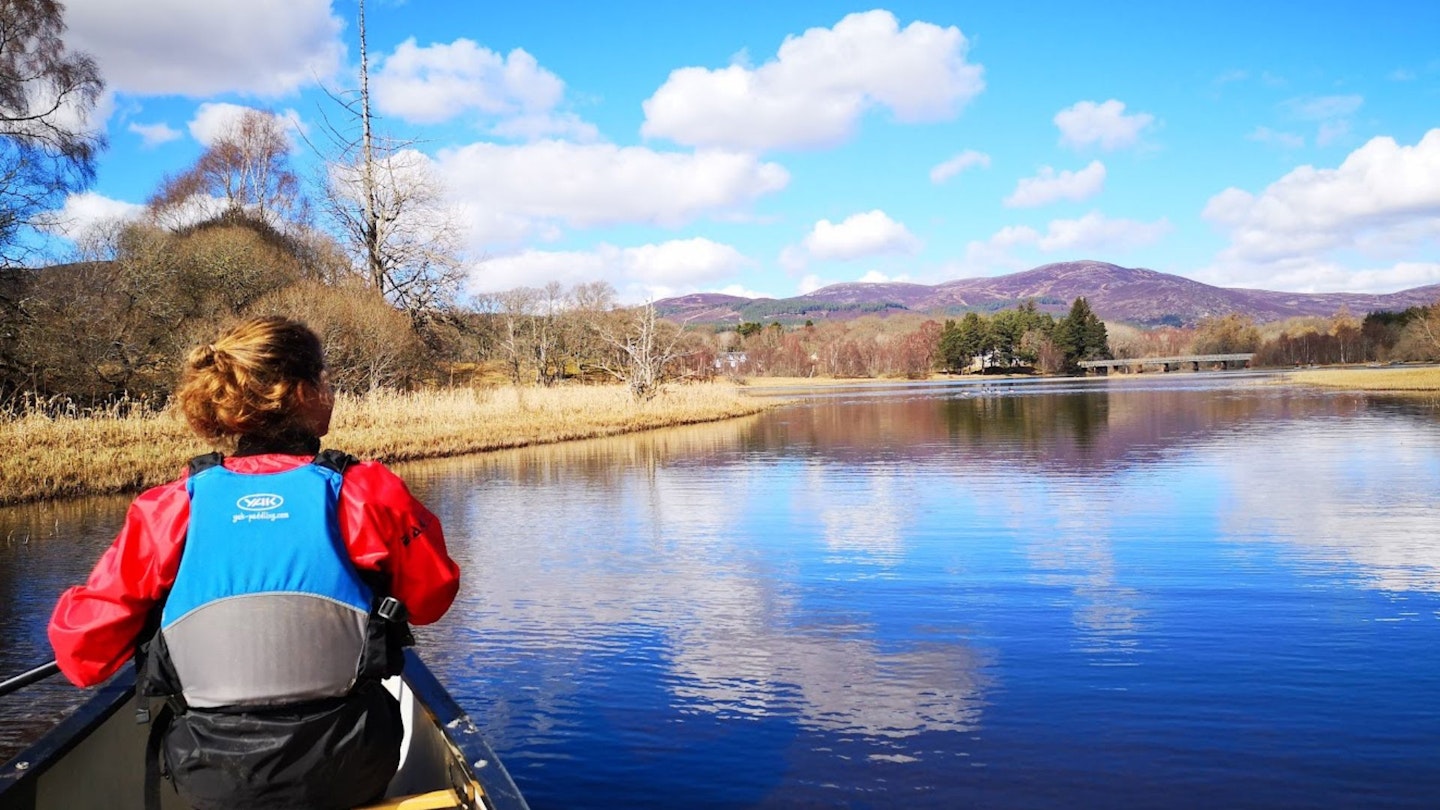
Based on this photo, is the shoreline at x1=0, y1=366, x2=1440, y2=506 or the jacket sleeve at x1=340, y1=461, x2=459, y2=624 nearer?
the jacket sleeve at x1=340, y1=461, x2=459, y2=624

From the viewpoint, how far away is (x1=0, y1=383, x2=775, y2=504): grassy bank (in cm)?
1356

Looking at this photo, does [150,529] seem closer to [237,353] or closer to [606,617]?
[237,353]

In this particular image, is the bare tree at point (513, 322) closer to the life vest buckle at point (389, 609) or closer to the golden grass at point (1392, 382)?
the golden grass at point (1392, 382)

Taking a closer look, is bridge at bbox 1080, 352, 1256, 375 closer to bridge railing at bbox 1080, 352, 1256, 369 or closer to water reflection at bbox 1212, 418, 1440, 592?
bridge railing at bbox 1080, 352, 1256, 369

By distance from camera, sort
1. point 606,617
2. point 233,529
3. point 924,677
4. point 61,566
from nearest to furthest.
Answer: point 233,529
point 924,677
point 606,617
point 61,566

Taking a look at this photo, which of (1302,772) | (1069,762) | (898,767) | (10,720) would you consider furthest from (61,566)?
(1302,772)

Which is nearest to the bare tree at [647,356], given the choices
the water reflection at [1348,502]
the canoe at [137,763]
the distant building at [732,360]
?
the water reflection at [1348,502]

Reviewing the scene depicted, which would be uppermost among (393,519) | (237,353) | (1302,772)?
(237,353)

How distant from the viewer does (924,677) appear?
536cm

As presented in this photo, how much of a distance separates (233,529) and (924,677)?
406 centimetres

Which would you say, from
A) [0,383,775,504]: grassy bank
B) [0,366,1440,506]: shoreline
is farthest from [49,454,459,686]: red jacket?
[0,383,775,504]: grassy bank

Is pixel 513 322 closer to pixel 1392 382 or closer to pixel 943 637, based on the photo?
pixel 1392 382

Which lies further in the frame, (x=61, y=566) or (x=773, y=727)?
(x=61, y=566)

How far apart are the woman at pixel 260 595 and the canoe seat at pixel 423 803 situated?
299 mm
